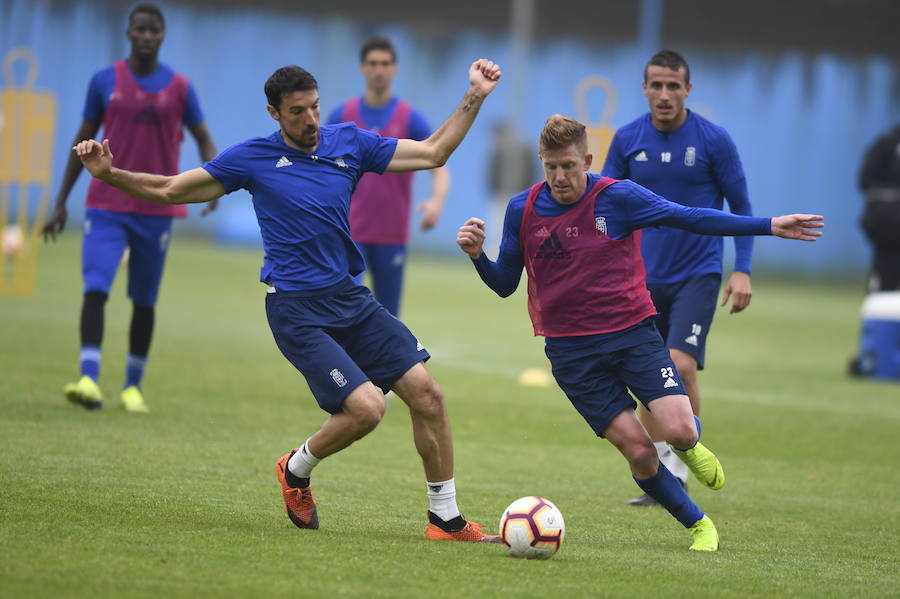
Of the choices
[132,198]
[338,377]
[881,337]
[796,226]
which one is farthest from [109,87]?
[881,337]

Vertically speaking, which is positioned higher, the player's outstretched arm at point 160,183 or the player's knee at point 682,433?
the player's outstretched arm at point 160,183

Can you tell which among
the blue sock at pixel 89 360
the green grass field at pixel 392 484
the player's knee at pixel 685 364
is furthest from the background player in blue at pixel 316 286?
the blue sock at pixel 89 360

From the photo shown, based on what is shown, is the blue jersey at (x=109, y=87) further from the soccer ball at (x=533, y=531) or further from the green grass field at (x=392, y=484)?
the soccer ball at (x=533, y=531)

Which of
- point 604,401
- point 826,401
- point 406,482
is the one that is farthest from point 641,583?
point 826,401

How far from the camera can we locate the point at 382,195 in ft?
37.5

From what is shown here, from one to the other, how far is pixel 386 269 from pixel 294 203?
4.83 meters

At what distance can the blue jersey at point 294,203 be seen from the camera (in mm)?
6695

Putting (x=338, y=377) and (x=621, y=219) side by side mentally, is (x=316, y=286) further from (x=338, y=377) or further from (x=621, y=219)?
(x=621, y=219)

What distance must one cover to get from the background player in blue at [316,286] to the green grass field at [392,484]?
1.17 ft

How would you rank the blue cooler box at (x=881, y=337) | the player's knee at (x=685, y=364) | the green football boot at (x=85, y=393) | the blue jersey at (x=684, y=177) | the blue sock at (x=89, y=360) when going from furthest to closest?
the blue cooler box at (x=881, y=337) → the blue sock at (x=89, y=360) → the green football boot at (x=85, y=393) → the blue jersey at (x=684, y=177) → the player's knee at (x=685, y=364)

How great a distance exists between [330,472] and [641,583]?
313cm

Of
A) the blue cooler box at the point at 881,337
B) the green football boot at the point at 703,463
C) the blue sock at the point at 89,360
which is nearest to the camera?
the green football boot at the point at 703,463

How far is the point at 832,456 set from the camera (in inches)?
408

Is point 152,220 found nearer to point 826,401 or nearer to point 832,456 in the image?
point 832,456
